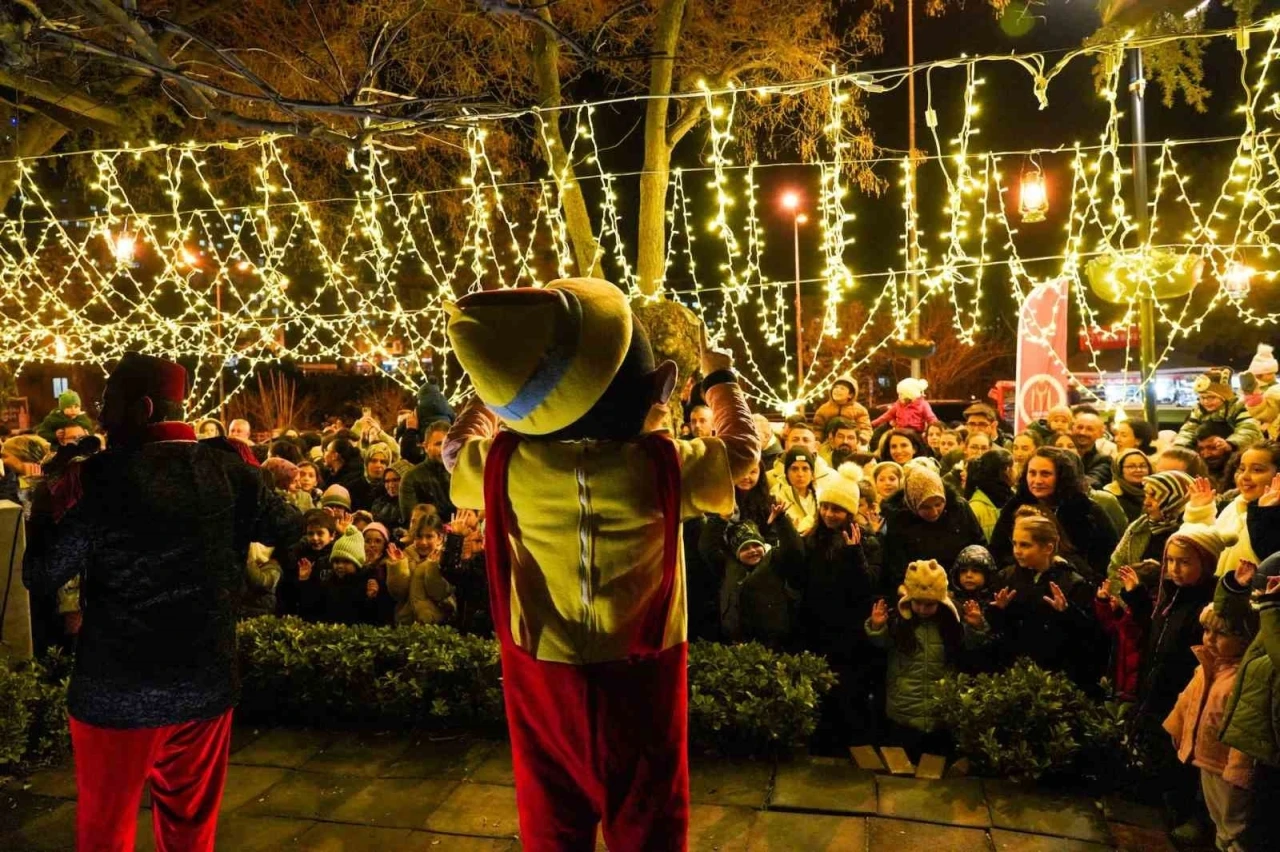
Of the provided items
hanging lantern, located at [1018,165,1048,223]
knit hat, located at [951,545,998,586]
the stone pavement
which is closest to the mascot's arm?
the stone pavement

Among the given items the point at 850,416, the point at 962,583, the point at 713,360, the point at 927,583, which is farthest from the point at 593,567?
the point at 850,416

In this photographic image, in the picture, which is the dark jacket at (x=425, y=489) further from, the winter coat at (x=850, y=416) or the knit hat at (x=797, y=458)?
the winter coat at (x=850, y=416)

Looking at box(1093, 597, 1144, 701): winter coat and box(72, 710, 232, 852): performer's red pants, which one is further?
box(1093, 597, 1144, 701): winter coat

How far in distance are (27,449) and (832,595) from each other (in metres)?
7.27

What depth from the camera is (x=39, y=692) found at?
174 inches

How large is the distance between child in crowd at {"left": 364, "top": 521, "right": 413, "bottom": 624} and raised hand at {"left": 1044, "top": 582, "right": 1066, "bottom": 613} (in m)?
3.56

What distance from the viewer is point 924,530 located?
4.95 meters

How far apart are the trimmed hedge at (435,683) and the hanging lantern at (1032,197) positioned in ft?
21.9

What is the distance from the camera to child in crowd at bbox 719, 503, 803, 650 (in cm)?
479

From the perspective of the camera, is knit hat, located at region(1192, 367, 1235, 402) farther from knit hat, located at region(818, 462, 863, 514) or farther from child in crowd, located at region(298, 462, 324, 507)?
child in crowd, located at region(298, 462, 324, 507)

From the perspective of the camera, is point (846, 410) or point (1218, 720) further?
point (846, 410)

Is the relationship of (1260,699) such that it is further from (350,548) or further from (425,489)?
(425,489)

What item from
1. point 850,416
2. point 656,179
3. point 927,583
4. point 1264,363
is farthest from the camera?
point 656,179

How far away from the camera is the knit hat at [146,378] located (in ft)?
8.81
